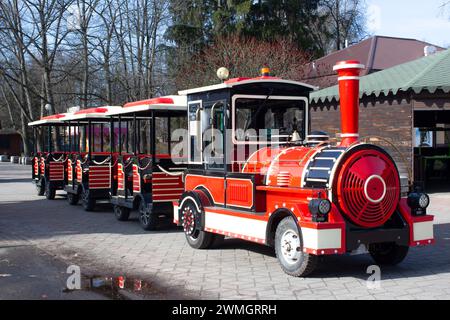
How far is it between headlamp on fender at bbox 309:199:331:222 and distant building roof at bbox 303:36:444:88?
1949 centimetres

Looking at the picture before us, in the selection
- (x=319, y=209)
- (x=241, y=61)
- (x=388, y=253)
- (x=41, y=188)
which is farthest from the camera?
A: (x=241, y=61)

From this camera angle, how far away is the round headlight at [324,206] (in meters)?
6.66

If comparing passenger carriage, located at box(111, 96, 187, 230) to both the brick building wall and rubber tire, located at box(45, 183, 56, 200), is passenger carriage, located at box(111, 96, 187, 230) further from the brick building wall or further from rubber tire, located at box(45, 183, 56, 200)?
the brick building wall

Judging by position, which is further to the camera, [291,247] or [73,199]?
[73,199]

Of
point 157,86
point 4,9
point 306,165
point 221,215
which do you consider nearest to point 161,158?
point 221,215

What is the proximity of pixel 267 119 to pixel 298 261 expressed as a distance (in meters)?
2.48

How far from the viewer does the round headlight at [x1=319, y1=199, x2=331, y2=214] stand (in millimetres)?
6664

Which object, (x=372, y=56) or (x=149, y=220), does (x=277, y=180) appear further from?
(x=372, y=56)

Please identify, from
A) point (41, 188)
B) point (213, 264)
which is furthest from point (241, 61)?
point (213, 264)

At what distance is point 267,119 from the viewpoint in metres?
8.80

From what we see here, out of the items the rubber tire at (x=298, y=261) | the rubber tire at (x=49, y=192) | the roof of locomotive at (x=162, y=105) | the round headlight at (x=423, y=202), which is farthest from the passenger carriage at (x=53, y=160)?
the round headlight at (x=423, y=202)

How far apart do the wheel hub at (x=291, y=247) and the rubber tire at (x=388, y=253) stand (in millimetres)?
1265
